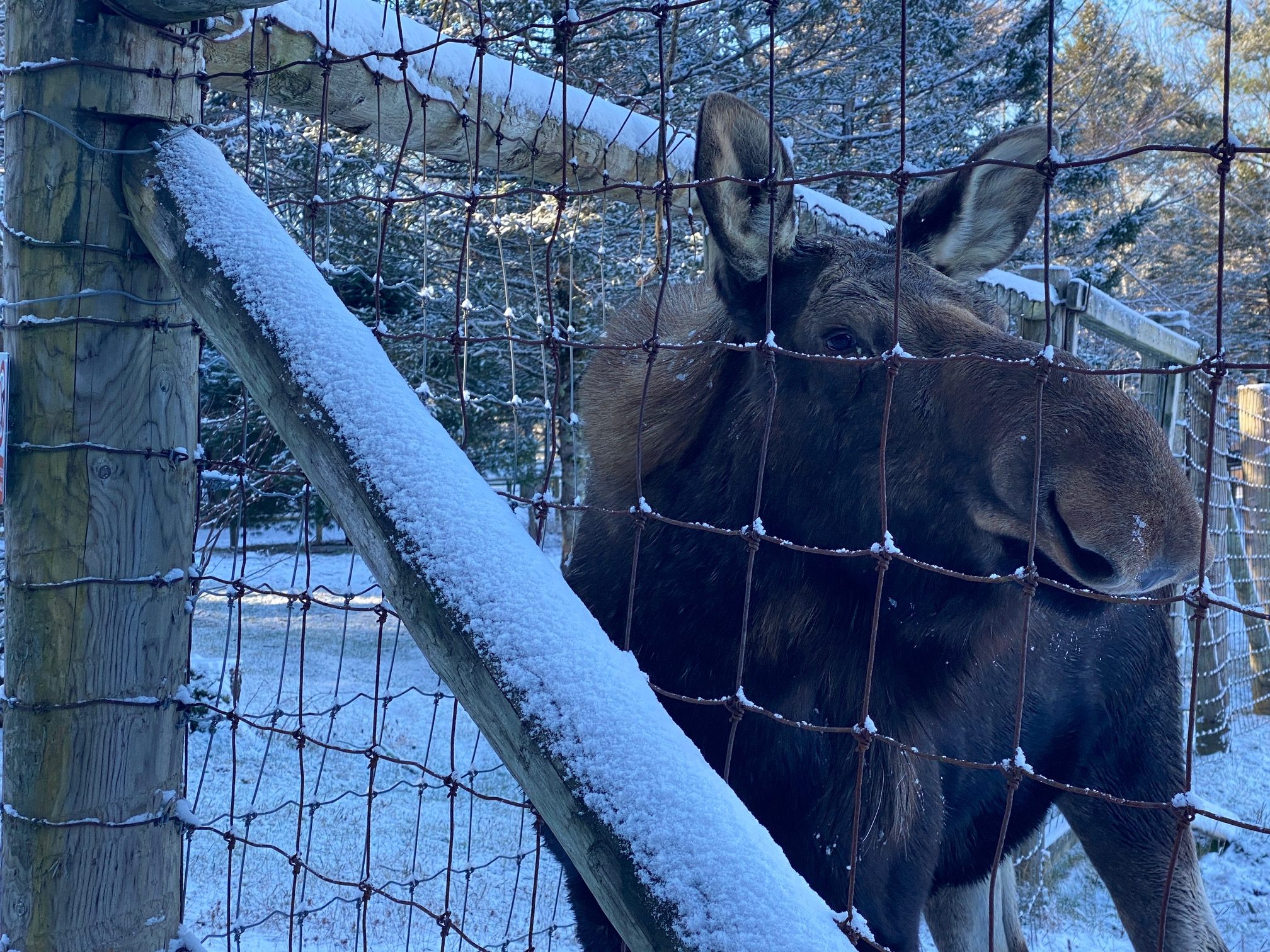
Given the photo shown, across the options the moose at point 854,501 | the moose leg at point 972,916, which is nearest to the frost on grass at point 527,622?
the moose at point 854,501

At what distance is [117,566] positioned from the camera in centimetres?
214

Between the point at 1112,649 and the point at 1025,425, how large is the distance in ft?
6.50

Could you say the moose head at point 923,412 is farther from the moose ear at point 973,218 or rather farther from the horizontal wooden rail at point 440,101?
the horizontal wooden rail at point 440,101

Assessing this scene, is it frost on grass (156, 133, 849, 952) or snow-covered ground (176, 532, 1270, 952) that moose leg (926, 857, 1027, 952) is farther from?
frost on grass (156, 133, 849, 952)

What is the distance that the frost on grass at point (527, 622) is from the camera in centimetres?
120

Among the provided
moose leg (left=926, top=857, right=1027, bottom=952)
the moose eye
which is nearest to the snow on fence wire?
the moose eye

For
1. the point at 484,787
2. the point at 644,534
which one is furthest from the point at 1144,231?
the point at 644,534

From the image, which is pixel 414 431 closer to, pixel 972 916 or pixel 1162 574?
Result: pixel 1162 574

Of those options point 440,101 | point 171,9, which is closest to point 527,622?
point 171,9

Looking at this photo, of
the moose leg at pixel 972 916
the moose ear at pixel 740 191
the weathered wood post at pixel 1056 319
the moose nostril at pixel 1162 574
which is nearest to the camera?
the moose nostril at pixel 1162 574

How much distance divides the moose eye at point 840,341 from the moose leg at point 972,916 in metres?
2.80

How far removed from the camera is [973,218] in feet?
8.50

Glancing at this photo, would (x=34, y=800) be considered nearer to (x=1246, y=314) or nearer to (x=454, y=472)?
(x=454, y=472)

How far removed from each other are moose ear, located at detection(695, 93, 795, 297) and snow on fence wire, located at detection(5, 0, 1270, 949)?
0.50ft
